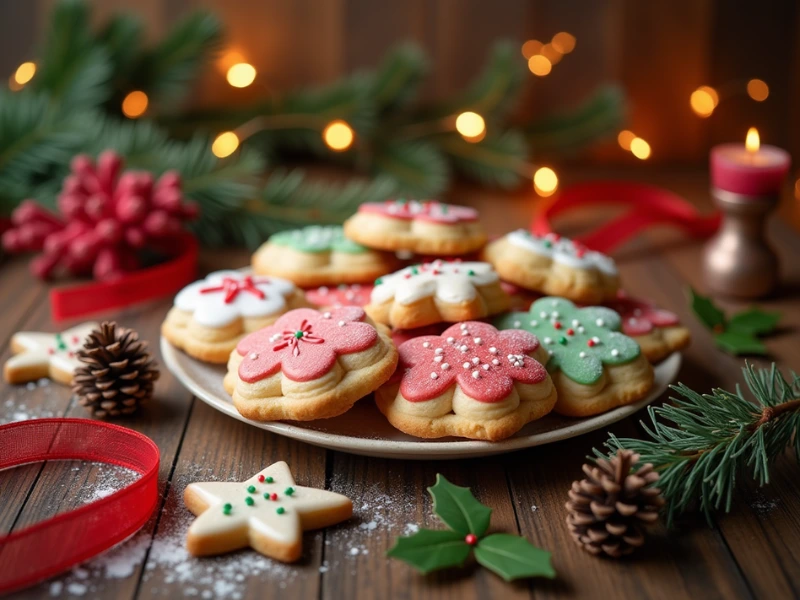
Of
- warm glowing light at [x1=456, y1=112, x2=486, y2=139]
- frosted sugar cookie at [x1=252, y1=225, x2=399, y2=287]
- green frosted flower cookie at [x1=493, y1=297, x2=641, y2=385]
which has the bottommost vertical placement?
warm glowing light at [x1=456, y1=112, x2=486, y2=139]

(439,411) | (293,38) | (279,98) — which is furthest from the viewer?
(293,38)

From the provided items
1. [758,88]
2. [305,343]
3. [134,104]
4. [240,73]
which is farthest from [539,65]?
[305,343]

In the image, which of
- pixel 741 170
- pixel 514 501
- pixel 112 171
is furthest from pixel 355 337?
pixel 741 170

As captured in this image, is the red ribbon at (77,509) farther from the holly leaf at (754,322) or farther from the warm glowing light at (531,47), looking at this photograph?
the warm glowing light at (531,47)

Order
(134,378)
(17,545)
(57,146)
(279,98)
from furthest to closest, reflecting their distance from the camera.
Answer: (279,98)
(57,146)
(134,378)
(17,545)

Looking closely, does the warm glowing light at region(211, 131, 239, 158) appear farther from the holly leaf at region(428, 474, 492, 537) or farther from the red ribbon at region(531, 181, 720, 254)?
the holly leaf at region(428, 474, 492, 537)

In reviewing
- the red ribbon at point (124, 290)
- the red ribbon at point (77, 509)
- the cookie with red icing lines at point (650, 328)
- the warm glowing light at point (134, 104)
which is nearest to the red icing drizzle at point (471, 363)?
the cookie with red icing lines at point (650, 328)

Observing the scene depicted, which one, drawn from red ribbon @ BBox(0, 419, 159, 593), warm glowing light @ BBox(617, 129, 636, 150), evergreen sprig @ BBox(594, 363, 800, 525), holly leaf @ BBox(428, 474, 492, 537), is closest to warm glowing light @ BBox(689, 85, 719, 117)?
warm glowing light @ BBox(617, 129, 636, 150)

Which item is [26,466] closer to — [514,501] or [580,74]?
[514,501]
